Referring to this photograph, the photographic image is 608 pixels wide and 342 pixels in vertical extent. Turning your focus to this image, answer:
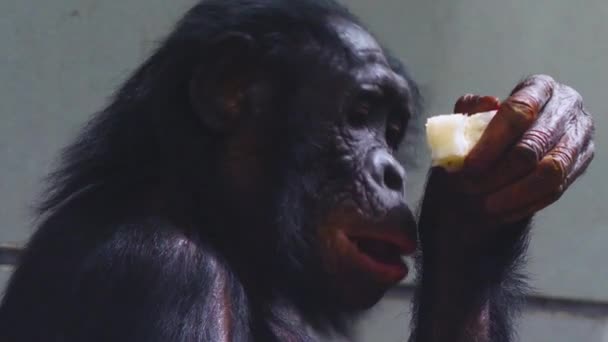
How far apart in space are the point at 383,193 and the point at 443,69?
1679mm

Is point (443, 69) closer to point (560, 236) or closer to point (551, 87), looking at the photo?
point (560, 236)

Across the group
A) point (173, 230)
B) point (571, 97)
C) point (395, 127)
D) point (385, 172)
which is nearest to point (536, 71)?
point (395, 127)

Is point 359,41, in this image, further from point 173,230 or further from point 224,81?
point 173,230

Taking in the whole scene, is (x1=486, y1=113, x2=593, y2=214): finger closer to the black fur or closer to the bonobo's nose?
the bonobo's nose

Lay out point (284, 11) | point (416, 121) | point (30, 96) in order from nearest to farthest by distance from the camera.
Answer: point (284, 11), point (416, 121), point (30, 96)

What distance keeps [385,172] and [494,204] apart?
273 mm

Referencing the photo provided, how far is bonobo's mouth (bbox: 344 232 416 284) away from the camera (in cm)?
282

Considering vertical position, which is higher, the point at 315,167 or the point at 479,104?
the point at 479,104

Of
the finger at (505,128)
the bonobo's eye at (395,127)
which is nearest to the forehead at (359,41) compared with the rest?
the bonobo's eye at (395,127)

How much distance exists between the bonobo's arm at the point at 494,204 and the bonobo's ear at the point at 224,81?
19.4 inches

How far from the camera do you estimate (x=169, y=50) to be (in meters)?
3.01

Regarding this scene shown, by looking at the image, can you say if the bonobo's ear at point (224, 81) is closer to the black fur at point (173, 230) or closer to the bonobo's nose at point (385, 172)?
the black fur at point (173, 230)

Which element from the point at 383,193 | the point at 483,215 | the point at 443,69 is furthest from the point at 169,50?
the point at 443,69

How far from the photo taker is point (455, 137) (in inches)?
109
